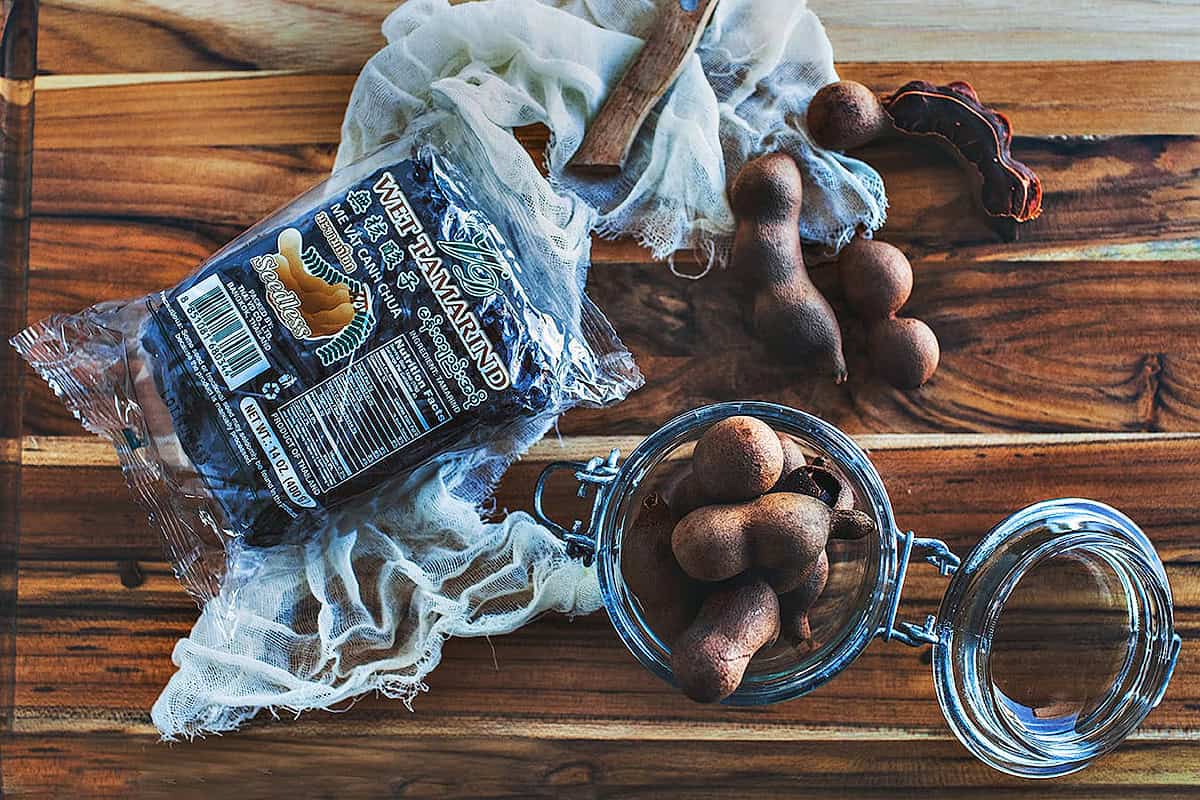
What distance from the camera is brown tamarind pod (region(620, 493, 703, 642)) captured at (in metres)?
0.63

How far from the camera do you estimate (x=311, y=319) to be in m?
0.65

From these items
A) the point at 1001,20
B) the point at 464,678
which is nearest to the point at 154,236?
the point at 464,678

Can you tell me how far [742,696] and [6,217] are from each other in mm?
631

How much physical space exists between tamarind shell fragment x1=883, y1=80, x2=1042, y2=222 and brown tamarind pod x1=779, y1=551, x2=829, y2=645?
0.30m

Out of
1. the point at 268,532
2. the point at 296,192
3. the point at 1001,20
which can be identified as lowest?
the point at 268,532

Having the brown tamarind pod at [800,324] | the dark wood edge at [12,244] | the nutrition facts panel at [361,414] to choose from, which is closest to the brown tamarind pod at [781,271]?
the brown tamarind pod at [800,324]

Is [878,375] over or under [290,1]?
under

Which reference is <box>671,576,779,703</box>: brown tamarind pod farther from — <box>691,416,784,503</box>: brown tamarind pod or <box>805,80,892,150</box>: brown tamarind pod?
<box>805,80,892,150</box>: brown tamarind pod

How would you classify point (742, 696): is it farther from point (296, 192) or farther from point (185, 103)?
point (185, 103)

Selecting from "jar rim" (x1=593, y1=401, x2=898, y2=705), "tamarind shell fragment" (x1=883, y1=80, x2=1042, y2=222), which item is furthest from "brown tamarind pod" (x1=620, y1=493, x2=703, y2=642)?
"tamarind shell fragment" (x1=883, y1=80, x2=1042, y2=222)

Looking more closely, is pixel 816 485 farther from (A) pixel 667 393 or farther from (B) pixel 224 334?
(B) pixel 224 334

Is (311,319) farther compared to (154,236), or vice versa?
(154,236)

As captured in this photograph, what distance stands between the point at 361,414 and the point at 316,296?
0.08 m

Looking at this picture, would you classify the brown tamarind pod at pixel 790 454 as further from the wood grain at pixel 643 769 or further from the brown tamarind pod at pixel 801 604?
the wood grain at pixel 643 769
